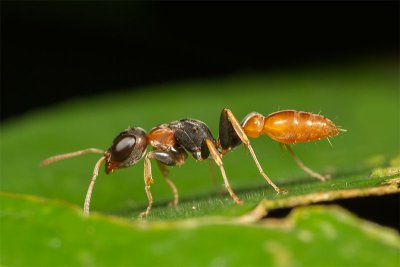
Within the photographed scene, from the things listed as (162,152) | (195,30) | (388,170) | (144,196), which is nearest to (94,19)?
(195,30)

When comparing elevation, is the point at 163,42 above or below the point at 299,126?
above

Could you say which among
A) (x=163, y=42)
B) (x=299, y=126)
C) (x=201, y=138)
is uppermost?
(x=163, y=42)

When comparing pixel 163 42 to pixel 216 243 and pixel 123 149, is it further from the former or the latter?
pixel 216 243

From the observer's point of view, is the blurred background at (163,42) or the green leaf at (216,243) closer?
the green leaf at (216,243)

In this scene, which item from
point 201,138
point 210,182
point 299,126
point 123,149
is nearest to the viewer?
point 299,126

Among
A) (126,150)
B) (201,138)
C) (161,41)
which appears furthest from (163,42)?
(126,150)

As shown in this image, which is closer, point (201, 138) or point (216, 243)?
point (216, 243)

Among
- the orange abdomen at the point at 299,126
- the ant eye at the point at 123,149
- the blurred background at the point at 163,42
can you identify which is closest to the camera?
the orange abdomen at the point at 299,126

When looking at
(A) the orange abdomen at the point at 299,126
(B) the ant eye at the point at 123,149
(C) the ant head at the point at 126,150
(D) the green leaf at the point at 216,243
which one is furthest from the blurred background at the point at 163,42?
(D) the green leaf at the point at 216,243

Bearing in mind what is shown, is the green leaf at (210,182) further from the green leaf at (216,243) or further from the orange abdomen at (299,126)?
the orange abdomen at (299,126)
